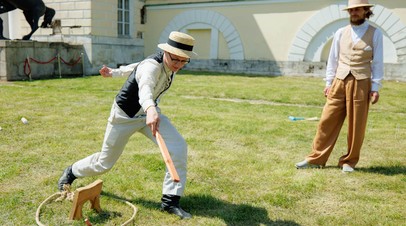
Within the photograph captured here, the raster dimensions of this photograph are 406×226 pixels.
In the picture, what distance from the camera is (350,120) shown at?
4977 mm

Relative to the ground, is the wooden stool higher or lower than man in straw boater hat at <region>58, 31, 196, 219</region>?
lower

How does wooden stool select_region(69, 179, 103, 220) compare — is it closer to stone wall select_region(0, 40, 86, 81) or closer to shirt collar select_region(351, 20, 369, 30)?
shirt collar select_region(351, 20, 369, 30)

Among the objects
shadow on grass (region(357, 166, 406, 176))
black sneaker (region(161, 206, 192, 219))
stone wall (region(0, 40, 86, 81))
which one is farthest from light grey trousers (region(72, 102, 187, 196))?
stone wall (region(0, 40, 86, 81))

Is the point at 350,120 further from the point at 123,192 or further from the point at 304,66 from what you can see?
the point at 304,66

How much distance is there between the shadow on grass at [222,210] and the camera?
3676mm

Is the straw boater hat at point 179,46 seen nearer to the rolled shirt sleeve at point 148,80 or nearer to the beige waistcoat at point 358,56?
the rolled shirt sleeve at point 148,80

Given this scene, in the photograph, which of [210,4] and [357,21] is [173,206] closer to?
[357,21]

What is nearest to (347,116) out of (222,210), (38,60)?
(222,210)

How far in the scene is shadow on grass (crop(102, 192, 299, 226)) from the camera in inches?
145

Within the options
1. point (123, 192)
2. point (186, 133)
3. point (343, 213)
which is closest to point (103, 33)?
point (186, 133)

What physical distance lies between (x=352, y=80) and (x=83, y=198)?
133 inches

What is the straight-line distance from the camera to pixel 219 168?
5152mm

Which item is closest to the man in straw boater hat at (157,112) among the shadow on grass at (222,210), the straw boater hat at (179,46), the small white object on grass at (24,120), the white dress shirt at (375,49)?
the straw boater hat at (179,46)

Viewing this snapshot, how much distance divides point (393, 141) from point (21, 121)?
6.80 metres
